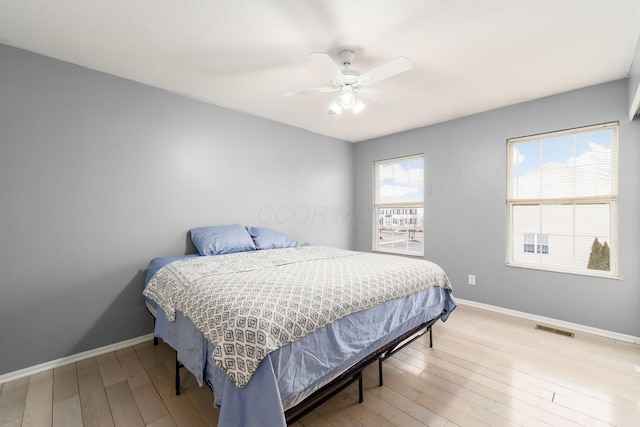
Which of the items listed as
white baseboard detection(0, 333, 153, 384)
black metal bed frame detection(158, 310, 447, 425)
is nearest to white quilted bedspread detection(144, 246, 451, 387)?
black metal bed frame detection(158, 310, 447, 425)

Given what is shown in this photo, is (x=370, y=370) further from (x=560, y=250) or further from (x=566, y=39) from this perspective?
Result: (x=566, y=39)

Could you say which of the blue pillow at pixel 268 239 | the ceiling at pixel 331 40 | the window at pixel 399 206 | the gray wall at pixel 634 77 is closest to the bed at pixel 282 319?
the blue pillow at pixel 268 239

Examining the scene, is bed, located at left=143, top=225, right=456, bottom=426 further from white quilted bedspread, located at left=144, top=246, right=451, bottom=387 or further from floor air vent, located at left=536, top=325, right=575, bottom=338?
floor air vent, located at left=536, top=325, right=575, bottom=338

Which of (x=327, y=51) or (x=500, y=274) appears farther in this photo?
(x=500, y=274)

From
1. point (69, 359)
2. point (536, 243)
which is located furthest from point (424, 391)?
point (69, 359)

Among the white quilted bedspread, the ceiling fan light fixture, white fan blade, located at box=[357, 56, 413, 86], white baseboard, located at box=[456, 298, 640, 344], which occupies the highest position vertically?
white fan blade, located at box=[357, 56, 413, 86]

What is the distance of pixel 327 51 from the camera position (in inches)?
83.2

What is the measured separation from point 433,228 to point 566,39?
2447 mm

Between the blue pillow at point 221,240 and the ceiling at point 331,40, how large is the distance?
4.76 feet

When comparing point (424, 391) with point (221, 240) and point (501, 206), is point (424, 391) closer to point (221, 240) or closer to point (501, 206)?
point (221, 240)

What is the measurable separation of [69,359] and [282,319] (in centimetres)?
225

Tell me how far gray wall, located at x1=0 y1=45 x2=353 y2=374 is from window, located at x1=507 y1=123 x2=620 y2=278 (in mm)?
3314

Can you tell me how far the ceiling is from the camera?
1.69 metres

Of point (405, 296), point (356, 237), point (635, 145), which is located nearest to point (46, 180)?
point (405, 296)
